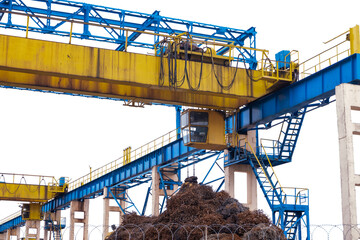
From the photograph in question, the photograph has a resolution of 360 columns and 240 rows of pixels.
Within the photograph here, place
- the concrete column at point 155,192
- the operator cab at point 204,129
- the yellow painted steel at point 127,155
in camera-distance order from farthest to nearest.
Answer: the yellow painted steel at point 127,155, the concrete column at point 155,192, the operator cab at point 204,129

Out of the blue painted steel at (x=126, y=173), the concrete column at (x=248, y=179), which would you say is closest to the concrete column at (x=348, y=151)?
the concrete column at (x=248, y=179)

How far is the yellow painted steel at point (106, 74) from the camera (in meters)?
26.3

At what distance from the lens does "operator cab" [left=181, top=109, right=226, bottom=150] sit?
1278 inches

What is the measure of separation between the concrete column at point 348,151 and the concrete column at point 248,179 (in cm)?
895

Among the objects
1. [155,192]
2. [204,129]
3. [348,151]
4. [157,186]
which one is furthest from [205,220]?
[157,186]

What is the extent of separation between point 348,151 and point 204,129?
10124 mm

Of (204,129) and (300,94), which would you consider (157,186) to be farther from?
(300,94)

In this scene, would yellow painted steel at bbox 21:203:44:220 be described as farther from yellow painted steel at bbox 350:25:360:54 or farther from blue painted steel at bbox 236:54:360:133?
yellow painted steel at bbox 350:25:360:54

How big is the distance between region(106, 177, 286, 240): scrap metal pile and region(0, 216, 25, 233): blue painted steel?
4880cm

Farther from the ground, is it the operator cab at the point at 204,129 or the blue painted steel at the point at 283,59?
the blue painted steel at the point at 283,59

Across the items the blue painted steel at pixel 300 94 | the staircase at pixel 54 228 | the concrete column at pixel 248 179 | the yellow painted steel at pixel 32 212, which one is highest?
the blue painted steel at pixel 300 94

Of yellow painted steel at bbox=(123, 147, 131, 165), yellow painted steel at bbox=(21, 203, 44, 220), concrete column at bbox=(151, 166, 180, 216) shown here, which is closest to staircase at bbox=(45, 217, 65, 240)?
yellow painted steel at bbox=(21, 203, 44, 220)

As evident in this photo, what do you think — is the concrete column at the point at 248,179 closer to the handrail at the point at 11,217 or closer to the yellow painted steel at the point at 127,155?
the yellow painted steel at the point at 127,155

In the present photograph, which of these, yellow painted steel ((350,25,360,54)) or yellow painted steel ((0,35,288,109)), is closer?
yellow painted steel ((350,25,360,54))
